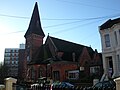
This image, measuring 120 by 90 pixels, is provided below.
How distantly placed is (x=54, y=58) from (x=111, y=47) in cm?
2016

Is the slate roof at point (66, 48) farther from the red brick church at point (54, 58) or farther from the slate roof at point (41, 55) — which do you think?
the slate roof at point (41, 55)

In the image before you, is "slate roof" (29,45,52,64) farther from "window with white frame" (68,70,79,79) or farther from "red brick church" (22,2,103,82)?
"window with white frame" (68,70,79,79)

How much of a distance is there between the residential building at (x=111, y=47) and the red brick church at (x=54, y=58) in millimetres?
5179

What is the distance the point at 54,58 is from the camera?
47438 mm

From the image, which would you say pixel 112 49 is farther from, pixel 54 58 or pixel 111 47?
pixel 54 58

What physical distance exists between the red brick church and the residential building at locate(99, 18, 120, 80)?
5.18m

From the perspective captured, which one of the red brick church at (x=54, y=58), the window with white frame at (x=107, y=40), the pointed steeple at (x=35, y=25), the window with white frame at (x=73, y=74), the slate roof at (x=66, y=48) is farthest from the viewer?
the pointed steeple at (x=35, y=25)

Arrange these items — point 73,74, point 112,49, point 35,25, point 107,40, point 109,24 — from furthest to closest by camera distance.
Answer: point 35,25, point 73,74, point 109,24, point 107,40, point 112,49

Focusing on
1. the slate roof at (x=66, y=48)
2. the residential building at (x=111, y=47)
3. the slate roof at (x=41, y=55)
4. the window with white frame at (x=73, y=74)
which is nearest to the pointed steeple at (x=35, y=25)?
the slate roof at (x=41, y=55)

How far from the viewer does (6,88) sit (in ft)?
37.9

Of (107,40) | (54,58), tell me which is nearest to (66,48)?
(54,58)

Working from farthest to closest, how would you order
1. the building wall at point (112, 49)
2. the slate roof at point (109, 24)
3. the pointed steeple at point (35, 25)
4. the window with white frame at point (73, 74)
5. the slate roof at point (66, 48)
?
the pointed steeple at point (35, 25)
the slate roof at point (66, 48)
the window with white frame at point (73, 74)
the slate roof at point (109, 24)
the building wall at point (112, 49)

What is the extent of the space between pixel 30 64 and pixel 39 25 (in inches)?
493

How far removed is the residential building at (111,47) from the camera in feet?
92.9
